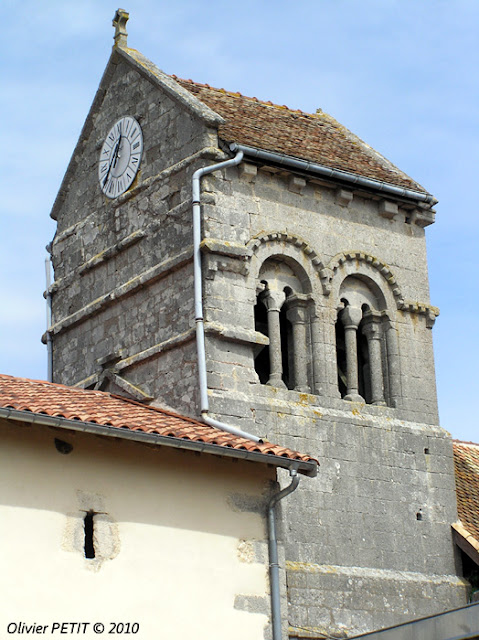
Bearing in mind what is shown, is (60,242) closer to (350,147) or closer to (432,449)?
(350,147)

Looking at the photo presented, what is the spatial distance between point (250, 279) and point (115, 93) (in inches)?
165

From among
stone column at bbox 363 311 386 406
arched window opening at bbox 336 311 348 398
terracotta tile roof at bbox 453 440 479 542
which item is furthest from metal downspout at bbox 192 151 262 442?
terracotta tile roof at bbox 453 440 479 542

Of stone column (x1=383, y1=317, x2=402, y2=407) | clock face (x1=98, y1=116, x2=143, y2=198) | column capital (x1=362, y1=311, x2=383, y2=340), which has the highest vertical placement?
clock face (x1=98, y1=116, x2=143, y2=198)

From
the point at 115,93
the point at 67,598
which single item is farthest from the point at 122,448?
the point at 115,93

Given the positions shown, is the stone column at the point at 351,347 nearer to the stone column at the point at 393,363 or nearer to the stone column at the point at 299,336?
the stone column at the point at 393,363

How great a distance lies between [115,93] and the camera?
19.5 metres

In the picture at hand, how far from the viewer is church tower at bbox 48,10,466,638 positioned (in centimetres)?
1645

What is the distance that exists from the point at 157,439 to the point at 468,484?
691 centimetres

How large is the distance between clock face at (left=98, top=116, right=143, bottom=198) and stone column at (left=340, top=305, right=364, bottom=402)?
3585 mm

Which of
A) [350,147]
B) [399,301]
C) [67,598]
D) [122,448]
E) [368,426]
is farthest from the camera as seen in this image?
[350,147]

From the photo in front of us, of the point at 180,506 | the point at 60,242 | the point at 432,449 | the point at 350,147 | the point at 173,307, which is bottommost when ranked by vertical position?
the point at 180,506

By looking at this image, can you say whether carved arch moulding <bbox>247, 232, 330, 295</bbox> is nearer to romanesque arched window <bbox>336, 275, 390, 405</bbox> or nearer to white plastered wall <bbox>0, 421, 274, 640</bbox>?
romanesque arched window <bbox>336, 275, 390, 405</bbox>

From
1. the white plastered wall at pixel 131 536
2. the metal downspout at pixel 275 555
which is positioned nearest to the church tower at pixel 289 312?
the metal downspout at pixel 275 555

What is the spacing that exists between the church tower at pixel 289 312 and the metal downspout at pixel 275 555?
65cm
